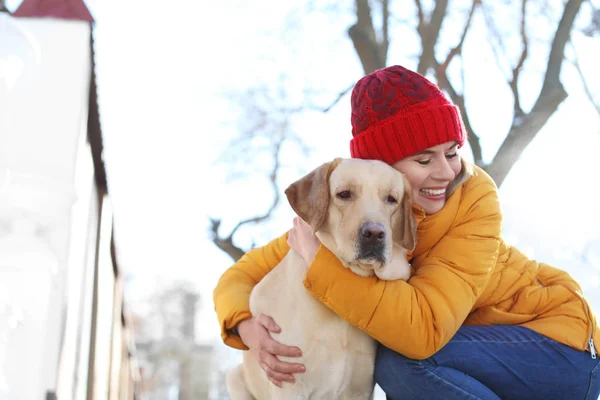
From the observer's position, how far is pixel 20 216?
1690 mm

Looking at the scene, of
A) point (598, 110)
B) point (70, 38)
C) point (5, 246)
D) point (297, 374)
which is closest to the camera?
point (5, 246)

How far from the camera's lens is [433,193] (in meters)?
2.16

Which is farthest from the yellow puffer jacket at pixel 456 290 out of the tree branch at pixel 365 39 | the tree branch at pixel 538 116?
the tree branch at pixel 365 39

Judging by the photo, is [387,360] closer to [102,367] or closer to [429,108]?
[429,108]

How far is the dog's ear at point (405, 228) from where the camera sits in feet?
6.73

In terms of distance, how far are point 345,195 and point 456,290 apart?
463 millimetres

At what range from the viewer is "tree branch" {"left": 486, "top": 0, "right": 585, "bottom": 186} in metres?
6.52

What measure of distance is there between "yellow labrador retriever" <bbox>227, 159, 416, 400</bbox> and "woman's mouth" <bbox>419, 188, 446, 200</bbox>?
0.09m

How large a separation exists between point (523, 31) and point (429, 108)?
5302 millimetres

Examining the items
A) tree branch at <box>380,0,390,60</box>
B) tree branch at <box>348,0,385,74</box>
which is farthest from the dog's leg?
tree branch at <box>380,0,390,60</box>

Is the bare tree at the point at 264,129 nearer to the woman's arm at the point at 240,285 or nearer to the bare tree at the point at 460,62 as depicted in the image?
the bare tree at the point at 460,62

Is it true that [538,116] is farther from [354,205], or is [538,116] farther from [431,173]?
[354,205]

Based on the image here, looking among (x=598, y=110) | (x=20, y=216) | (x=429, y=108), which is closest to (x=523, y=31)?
(x=598, y=110)

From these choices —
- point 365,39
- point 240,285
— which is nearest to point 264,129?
point 365,39
